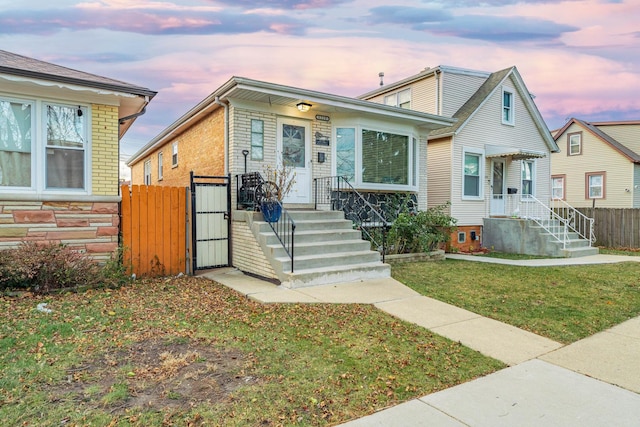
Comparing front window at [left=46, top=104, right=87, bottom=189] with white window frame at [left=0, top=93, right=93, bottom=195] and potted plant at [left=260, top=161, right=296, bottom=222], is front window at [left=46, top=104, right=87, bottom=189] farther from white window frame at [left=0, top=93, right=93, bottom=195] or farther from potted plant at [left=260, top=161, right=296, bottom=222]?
potted plant at [left=260, top=161, right=296, bottom=222]

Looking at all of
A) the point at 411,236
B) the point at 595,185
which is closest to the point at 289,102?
the point at 411,236

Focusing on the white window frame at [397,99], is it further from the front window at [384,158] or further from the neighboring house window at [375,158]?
the front window at [384,158]

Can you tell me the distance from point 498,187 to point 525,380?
1304 cm

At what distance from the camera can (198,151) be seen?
36.3 ft

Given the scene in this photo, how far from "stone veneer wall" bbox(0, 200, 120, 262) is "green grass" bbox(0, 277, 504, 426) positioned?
4.83 ft

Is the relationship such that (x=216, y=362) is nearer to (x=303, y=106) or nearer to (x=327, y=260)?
(x=327, y=260)

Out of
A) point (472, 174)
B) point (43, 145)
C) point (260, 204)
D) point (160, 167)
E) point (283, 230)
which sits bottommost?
point (283, 230)

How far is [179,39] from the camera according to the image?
37.0ft

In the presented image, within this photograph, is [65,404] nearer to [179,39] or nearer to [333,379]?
[333,379]

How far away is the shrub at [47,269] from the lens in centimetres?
584

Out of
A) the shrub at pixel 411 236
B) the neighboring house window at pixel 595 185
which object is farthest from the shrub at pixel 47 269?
the neighboring house window at pixel 595 185

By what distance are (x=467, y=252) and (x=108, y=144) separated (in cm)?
1116

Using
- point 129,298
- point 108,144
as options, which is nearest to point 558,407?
point 129,298

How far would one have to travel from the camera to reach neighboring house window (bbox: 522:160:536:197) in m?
15.8
